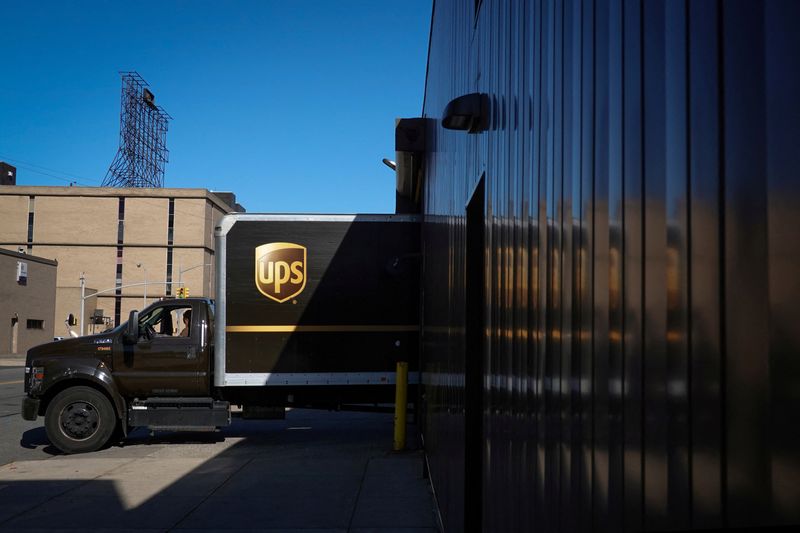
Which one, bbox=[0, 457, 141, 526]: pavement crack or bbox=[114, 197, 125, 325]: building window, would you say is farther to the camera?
bbox=[114, 197, 125, 325]: building window

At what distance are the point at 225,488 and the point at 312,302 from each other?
3834mm

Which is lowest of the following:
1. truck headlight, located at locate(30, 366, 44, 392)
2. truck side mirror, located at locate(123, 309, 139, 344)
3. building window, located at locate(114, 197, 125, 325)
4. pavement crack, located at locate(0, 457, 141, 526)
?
pavement crack, located at locate(0, 457, 141, 526)

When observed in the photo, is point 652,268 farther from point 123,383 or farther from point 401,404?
point 123,383

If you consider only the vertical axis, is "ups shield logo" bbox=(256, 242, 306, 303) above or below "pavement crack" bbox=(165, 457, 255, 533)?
above

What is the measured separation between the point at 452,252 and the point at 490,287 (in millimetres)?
2209

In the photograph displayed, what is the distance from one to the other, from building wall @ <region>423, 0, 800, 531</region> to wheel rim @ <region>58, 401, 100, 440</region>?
10.8 meters

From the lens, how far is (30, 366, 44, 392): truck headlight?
12039 millimetres

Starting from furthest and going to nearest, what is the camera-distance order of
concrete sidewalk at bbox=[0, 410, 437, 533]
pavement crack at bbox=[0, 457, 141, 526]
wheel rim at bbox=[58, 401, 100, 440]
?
wheel rim at bbox=[58, 401, 100, 440]
pavement crack at bbox=[0, 457, 141, 526]
concrete sidewalk at bbox=[0, 410, 437, 533]

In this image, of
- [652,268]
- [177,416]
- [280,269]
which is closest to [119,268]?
[177,416]

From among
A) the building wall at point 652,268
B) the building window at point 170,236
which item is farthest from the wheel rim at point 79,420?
the building window at point 170,236

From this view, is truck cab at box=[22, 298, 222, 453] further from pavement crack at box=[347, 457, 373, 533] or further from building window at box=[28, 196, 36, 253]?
building window at box=[28, 196, 36, 253]

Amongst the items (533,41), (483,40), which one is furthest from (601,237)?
(483,40)

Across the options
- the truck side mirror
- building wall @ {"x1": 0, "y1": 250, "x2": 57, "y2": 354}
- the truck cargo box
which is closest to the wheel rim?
the truck side mirror

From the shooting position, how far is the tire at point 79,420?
39.1ft
